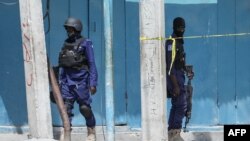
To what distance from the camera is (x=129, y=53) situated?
9055mm

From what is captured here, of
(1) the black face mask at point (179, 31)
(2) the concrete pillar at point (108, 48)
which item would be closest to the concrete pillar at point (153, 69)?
(2) the concrete pillar at point (108, 48)

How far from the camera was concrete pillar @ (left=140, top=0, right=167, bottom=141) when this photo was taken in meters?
6.96

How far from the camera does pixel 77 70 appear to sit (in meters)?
8.00

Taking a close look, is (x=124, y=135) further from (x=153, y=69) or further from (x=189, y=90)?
(x=153, y=69)

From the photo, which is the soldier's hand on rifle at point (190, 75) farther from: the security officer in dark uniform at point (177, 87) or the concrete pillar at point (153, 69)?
the concrete pillar at point (153, 69)

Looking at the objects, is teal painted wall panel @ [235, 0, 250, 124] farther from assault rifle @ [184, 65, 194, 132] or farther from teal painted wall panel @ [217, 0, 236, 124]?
assault rifle @ [184, 65, 194, 132]

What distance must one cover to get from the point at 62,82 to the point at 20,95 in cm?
121

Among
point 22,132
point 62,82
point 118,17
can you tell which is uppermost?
point 118,17

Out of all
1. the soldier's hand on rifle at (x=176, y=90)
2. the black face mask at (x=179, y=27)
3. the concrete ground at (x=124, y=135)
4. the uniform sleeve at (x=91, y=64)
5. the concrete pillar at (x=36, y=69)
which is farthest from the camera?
the concrete ground at (x=124, y=135)

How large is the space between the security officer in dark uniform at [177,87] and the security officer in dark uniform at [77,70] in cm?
107

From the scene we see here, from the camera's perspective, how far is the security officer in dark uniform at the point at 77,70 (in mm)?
7926

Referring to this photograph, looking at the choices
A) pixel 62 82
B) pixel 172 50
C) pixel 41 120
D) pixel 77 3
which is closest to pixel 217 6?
pixel 172 50

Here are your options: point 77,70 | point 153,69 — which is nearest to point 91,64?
point 77,70

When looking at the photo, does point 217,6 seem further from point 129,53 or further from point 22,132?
point 22,132
